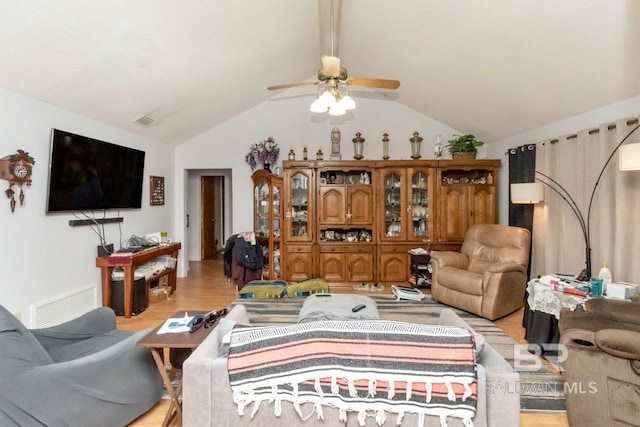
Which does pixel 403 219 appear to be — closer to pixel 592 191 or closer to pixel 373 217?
pixel 373 217

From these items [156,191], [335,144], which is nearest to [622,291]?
[335,144]

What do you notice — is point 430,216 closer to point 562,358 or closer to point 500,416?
point 562,358

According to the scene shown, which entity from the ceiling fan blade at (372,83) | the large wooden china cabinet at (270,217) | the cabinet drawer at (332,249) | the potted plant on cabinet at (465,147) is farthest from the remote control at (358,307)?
the potted plant on cabinet at (465,147)

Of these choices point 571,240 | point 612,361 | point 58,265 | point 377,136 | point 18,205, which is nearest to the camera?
point 612,361

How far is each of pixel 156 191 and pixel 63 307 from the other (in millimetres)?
2096

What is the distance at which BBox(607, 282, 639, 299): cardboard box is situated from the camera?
2.41 meters

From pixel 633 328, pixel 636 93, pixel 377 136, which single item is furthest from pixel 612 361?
pixel 377 136

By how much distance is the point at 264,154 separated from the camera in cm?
512

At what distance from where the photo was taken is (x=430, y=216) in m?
4.77

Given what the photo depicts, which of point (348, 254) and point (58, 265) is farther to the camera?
point (348, 254)

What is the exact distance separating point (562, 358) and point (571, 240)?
1.87m

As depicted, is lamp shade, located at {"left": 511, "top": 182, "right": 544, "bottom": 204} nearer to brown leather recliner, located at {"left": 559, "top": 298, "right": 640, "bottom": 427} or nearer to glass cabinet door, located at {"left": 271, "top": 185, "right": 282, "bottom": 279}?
brown leather recliner, located at {"left": 559, "top": 298, "right": 640, "bottom": 427}

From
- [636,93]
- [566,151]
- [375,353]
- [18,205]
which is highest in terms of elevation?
[636,93]

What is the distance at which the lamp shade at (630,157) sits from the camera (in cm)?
220
